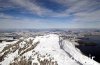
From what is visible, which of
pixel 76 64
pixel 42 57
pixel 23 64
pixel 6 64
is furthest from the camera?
pixel 6 64

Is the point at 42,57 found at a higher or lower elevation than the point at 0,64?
higher

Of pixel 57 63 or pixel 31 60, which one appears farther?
pixel 31 60

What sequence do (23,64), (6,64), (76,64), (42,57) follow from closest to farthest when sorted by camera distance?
1. (76,64)
2. (23,64)
3. (42,57)
4. (6,64)

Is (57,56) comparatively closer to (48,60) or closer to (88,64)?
(48,60)

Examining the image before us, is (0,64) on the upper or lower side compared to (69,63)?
lower

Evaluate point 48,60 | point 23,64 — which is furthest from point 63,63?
point 23,64

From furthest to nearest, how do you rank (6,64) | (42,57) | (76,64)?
(6,64), (42,57), (76,64)

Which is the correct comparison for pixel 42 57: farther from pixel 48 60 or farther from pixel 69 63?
pixel 69 63

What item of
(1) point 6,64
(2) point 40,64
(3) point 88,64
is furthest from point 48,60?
(1) point 6,64

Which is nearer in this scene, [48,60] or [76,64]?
[76,64]
